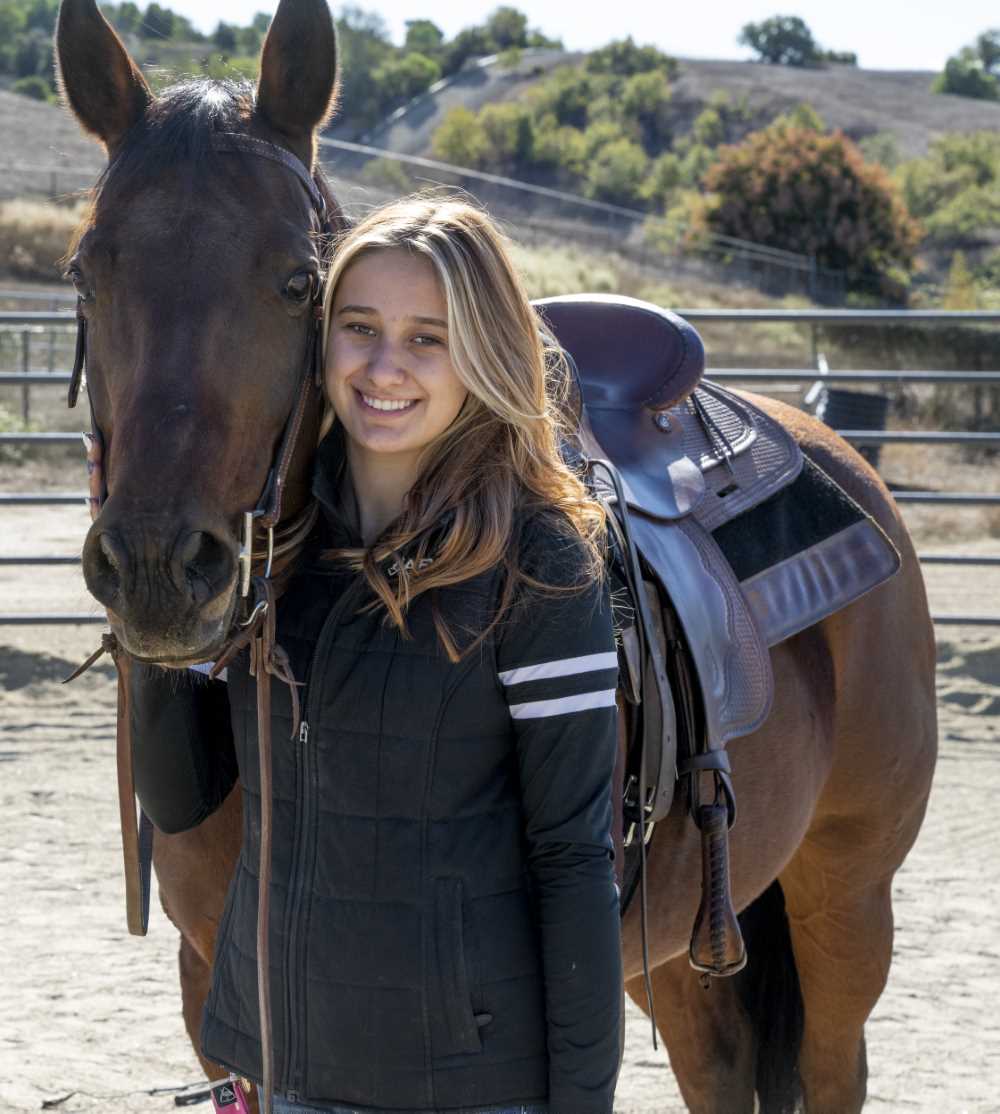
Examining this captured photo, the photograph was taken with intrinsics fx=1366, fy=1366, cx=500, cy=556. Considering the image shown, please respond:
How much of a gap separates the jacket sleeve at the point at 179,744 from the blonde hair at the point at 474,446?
0.27m

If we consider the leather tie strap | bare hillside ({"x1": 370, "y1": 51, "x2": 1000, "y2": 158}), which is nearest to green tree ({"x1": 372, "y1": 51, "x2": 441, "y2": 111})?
bare hillside ({"x1": 370, "y1": 51, "x2": 1000, "y2": 158})

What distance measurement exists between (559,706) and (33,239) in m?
24.5

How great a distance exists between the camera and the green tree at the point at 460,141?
54.9 metres

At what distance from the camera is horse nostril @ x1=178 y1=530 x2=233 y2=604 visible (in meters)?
1.30

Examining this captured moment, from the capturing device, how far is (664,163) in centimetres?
5003

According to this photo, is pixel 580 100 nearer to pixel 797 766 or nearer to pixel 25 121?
pixel 25 121

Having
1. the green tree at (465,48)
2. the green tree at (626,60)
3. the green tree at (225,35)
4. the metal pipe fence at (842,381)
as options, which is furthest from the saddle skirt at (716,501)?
the green tree at (465,48)

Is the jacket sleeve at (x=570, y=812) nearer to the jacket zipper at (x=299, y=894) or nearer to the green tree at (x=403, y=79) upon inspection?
the jacket zipper at (x=299, y=894)

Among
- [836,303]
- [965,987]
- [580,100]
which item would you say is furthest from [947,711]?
[580,100]

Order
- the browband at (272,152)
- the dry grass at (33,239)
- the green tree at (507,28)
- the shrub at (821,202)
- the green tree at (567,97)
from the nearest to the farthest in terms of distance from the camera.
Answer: the browband at (272,152)
the dry grass at (33,239)
the shrub at (821,202)
the green tree at (567,97)
the green tree at (507,28)

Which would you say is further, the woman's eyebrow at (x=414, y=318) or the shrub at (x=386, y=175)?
the shrub at (x=386, y=175)

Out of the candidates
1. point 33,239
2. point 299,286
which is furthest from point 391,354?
point 33,239

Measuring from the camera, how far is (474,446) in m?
1.52

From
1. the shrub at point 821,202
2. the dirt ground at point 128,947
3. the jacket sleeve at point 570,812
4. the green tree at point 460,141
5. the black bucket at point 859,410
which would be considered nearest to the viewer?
the jacket sleeve at point 570,812
